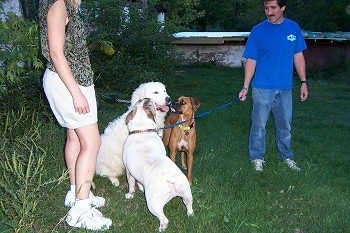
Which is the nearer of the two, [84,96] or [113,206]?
[84,96]

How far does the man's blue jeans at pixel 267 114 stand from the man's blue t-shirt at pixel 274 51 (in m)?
0.11

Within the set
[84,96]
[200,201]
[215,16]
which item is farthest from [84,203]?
[215,16]

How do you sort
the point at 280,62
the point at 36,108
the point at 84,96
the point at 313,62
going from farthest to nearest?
1. the point at 313,62
2. the point at 36,108
3. the point at 280,62
4. the point at 84,96

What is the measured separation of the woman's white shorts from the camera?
3.74 metres

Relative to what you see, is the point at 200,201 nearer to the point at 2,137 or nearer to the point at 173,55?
the point at 2,137

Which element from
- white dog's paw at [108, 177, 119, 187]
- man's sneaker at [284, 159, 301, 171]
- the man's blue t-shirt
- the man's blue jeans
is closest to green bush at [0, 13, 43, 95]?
white dog's paw at [108, 177, 119, 187]

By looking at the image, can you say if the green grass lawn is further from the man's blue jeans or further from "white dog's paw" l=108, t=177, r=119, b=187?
the man's blue jeans

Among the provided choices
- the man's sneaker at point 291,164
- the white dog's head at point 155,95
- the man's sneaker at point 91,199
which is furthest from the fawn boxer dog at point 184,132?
the man's sneaker at point 291,164

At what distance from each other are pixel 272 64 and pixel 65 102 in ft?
10.9

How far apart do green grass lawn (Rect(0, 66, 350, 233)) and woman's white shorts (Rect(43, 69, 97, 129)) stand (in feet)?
2.59

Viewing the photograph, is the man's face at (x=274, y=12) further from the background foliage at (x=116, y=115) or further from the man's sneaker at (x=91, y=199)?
the man's sneaker at (x=91, y=199)

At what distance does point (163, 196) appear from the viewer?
418cm

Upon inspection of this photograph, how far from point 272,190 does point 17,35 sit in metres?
3.32

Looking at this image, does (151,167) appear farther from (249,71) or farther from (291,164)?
(291,164)
